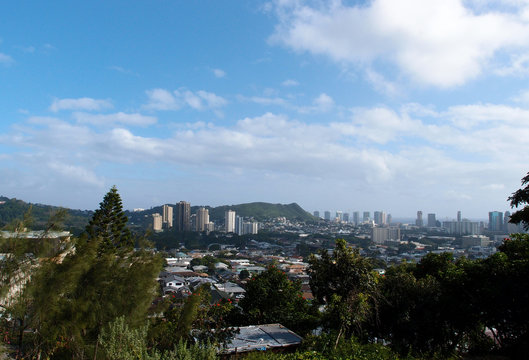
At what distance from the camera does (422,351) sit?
579 cm

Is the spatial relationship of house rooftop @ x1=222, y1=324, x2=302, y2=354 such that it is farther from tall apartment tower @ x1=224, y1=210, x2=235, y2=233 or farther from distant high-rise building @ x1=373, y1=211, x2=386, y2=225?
distant high-rise building @ x1=373, y1=211, x2=386, y2=225

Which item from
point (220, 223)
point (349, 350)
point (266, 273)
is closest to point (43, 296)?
point (349, 350)

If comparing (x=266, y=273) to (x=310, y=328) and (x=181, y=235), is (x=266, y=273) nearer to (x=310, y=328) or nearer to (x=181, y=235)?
(x=310, y=328)

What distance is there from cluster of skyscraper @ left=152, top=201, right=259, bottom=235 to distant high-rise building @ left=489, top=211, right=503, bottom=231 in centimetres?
7822

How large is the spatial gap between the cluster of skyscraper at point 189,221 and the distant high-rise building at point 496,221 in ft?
257

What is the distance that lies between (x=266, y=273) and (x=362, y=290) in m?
3.41

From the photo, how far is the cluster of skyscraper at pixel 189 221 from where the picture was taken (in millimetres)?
88500

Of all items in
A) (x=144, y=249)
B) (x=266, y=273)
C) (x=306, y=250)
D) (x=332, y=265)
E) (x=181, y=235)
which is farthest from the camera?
(x=181, y=235)

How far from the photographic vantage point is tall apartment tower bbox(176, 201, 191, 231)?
289ft

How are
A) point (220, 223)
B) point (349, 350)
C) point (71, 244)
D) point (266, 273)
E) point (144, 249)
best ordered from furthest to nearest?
1. point (220, 223)
2. point (266, 273)
3. point (144, 249)
4. point (71, 244)
5. point (349, 350)

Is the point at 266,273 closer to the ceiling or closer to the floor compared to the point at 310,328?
closer to the ceiling

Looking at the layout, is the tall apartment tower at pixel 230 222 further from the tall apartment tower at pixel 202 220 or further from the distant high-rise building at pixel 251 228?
the tall apartment tower at pixel 202 220

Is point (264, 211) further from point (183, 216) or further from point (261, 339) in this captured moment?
point (261, 339)

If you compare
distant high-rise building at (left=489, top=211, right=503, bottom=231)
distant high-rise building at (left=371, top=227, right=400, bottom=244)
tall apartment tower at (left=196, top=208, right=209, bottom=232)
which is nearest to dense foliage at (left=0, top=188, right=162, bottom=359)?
tall apartment tower at (left=196, top=208, right=209, bottom=232)
